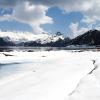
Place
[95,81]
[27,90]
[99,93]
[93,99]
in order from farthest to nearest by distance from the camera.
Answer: [95,81] < [27,90] < [99,93] < [93,99]

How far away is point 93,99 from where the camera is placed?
15.8 meters

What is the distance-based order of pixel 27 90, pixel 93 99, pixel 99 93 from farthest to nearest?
pixel 27 90 < pixel 99 93 < pixel 93 99

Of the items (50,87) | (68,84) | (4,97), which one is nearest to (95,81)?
(68,84)

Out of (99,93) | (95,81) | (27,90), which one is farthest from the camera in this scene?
(95,81)

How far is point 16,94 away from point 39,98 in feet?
6.10

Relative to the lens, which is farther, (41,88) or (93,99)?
(41,88)

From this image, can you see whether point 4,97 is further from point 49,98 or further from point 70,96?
point 70,96

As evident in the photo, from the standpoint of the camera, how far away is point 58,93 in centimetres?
1780

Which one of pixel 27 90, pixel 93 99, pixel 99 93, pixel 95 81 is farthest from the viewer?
pixel 95 81

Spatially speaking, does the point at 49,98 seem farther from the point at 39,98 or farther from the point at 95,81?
the point at 95,81

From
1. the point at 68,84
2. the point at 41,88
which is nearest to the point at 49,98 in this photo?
the point at 41,88

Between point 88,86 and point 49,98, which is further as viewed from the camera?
point 88,86

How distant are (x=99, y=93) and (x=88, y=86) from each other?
2355 millimetres

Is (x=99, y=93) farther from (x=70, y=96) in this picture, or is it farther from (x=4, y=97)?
(x=4, y=97)
